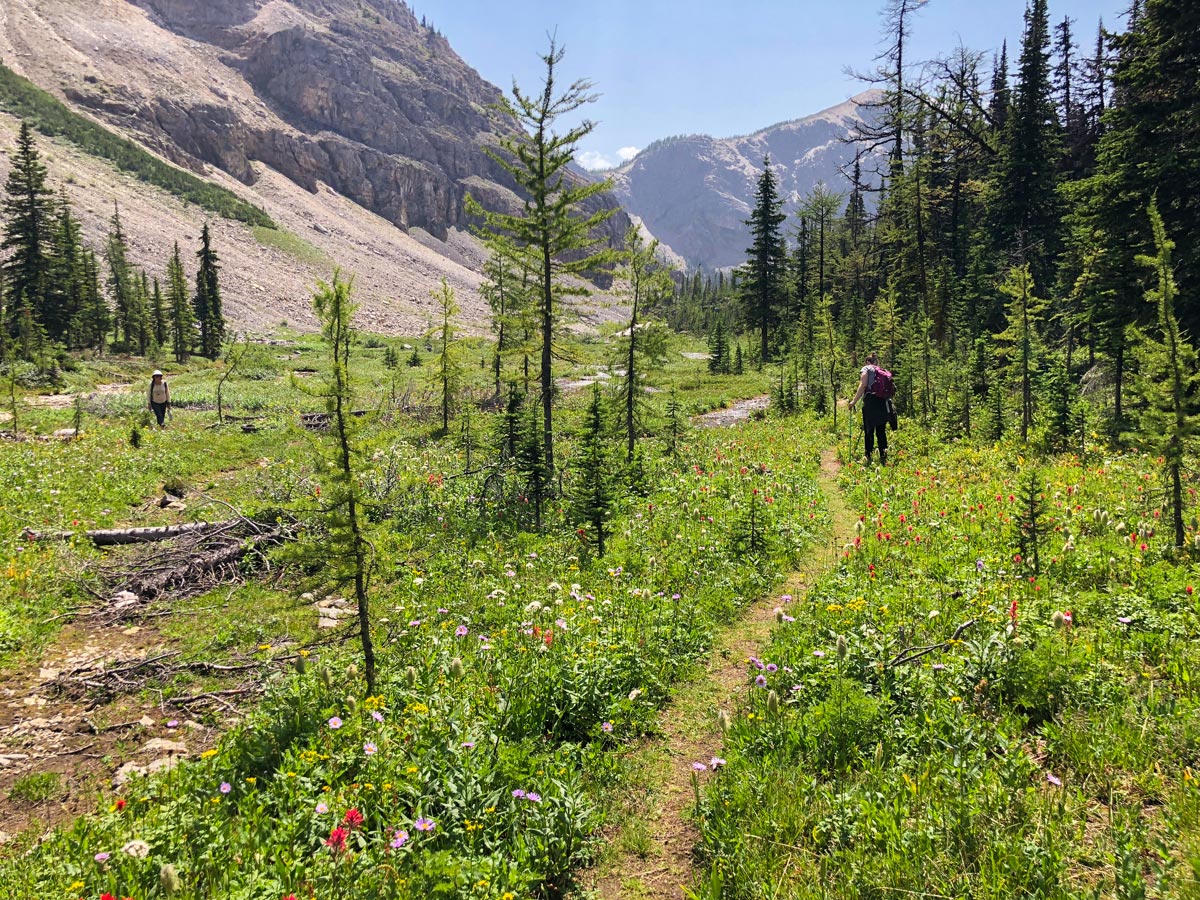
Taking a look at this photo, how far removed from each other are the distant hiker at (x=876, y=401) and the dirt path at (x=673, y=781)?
772cm

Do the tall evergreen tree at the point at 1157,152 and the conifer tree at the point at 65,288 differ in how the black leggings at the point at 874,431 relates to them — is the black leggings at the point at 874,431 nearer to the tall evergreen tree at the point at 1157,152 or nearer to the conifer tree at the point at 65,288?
the tall evergreen tree at the point at 1157,152

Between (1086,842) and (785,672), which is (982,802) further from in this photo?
(785,672)

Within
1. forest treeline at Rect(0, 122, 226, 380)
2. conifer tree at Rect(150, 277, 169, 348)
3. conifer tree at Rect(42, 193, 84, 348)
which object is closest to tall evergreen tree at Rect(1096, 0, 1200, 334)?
forest treeline at Rect(0, 122, 226, 380)

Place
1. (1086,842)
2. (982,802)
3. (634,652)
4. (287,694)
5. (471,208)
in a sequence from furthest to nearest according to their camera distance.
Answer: (471,208) < (634,652) < (287,694) < (982,802) < (1086,842)

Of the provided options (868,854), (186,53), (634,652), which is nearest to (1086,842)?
(868,854)

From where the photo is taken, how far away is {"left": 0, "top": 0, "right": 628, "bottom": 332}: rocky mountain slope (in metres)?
89.7

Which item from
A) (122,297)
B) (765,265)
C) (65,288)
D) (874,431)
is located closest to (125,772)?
(874,431)

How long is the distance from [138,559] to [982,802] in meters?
11.6

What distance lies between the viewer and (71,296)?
172 ft

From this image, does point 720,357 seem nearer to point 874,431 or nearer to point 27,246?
point 874,431

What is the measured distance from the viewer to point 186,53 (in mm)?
160250

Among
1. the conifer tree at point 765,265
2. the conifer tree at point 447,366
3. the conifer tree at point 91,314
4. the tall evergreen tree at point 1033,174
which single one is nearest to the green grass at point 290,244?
the conifer tree at point 91,314

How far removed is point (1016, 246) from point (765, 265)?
21.9m

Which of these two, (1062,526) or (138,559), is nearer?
(1062,526)
